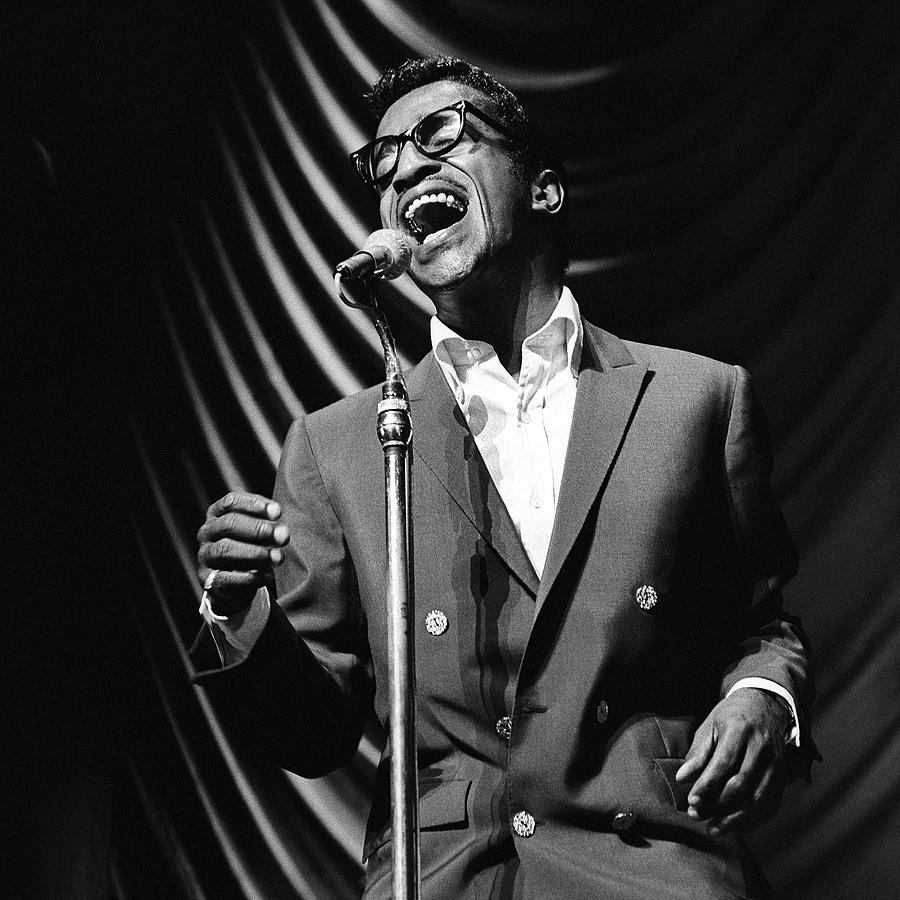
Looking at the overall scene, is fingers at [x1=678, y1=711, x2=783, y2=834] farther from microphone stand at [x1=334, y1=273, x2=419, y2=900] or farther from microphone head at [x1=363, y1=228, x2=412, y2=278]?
microphone head at [x1=363, y1=228, x2=412, y2=278]

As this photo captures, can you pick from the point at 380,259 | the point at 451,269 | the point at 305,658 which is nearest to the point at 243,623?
the point at 305,658

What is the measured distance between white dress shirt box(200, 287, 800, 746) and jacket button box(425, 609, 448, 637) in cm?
16

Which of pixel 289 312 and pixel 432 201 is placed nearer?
pixel 432 201

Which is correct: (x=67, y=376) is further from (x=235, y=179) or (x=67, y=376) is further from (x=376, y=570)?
(x=376, y=570)

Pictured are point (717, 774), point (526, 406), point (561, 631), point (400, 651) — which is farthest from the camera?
point (526, 406)

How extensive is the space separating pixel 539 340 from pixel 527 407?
0.13m

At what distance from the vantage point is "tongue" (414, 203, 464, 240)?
2.15 meters

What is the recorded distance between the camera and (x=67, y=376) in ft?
8.87

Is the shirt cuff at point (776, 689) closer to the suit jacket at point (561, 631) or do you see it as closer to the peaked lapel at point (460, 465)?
the suit jacket at point (561, 631)

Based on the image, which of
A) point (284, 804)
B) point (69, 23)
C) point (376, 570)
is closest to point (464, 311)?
point (376, 570)

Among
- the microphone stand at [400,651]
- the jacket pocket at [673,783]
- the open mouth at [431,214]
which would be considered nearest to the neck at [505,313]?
the open mouth at [431,214]

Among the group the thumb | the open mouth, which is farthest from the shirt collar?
the thumb

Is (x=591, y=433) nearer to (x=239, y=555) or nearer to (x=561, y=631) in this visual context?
(x=561, y=631)

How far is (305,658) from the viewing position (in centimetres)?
179
